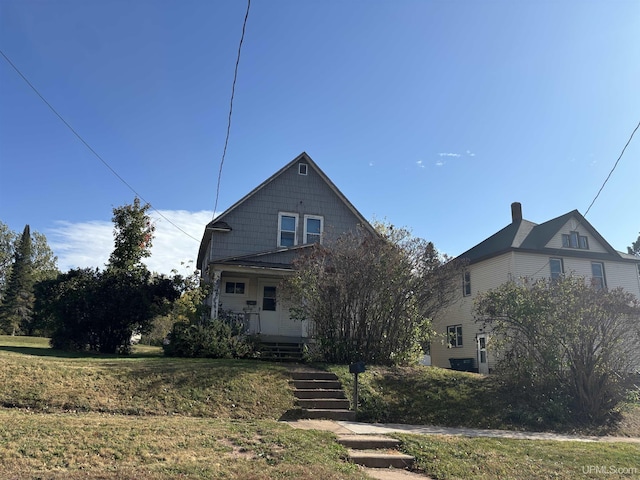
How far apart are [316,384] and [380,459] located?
449 cm

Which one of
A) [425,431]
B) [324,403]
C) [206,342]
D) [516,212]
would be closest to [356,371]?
[324,403]

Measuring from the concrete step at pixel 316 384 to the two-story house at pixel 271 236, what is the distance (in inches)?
259

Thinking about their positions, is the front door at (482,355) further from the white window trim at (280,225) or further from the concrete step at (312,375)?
the concrete step at (312,375)

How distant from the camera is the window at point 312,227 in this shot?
2100cm

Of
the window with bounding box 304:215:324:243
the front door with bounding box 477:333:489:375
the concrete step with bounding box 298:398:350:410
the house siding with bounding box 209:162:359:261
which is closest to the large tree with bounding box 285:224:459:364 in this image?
the concrete step with bounding box 298:398:350:410

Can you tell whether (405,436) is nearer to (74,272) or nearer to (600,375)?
(600,375)

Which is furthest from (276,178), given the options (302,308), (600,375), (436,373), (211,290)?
(600,375)

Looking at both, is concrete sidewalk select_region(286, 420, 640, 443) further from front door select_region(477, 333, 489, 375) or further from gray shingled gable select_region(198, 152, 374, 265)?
front door select_region(477, 333, 489, 375)

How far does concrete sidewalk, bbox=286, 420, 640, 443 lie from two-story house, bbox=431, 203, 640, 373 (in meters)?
12.9

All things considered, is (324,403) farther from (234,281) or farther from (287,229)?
(287,229)

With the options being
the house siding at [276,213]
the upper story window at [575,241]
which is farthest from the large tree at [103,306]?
the upper story window at [575,241]

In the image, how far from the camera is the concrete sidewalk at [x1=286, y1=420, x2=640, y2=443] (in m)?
8.77

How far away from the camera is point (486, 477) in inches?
261

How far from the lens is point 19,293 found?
152 feet
